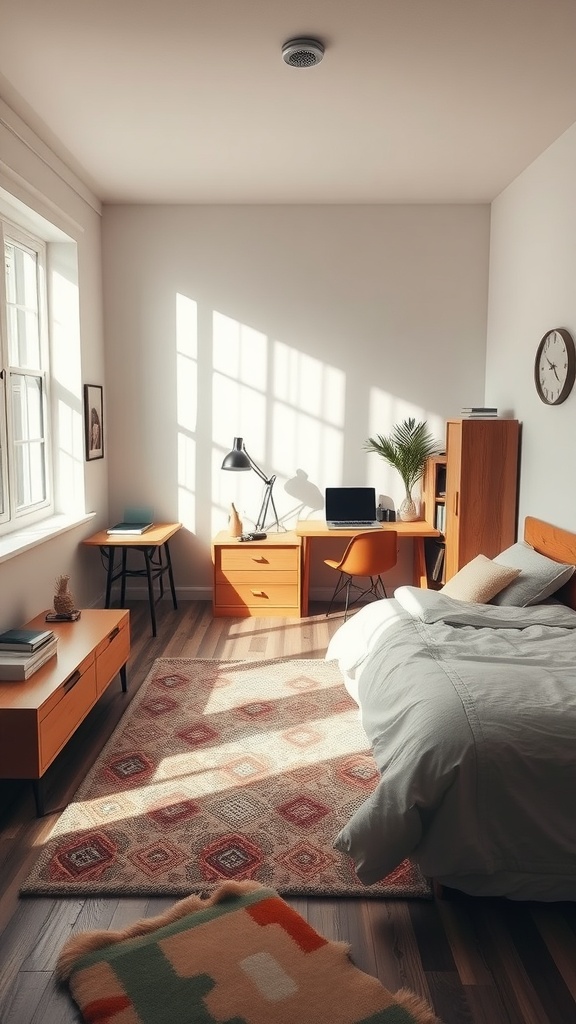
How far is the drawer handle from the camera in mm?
3163

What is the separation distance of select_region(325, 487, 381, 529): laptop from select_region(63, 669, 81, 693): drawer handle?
285cm

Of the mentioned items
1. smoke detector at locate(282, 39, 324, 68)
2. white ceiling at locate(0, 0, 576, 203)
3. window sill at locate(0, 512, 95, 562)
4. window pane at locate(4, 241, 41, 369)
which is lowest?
window sill at locate(0, 512, 95, 562)

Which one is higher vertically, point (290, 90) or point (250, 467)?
point (290, 90)

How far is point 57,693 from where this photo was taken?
3045mm

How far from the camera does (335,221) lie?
5840mm

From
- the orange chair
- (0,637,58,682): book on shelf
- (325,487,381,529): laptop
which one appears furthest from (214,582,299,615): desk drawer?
(0,637,58,682): book on shelf

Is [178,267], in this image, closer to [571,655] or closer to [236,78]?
[236,78]

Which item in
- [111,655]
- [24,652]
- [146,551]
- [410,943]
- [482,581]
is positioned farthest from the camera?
[146,551]

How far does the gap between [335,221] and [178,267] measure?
1227 millimetres

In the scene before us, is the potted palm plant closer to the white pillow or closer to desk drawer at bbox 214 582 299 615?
desk drawer at bbox 214 582 299 615

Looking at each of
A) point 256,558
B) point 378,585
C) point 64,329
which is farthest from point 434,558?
point 64,329

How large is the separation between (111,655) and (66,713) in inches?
29.5

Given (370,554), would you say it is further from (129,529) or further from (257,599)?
(129,529)

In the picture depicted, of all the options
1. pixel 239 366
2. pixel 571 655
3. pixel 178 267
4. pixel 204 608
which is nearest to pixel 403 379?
pixel 239 366
